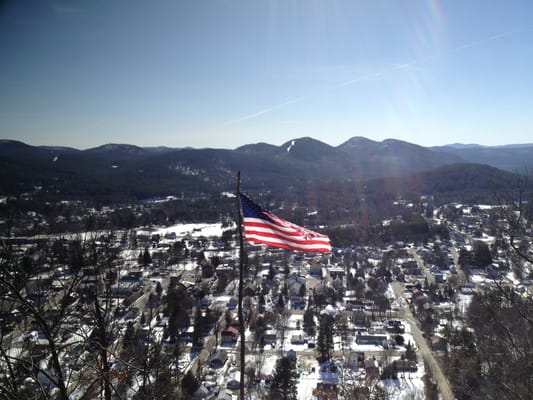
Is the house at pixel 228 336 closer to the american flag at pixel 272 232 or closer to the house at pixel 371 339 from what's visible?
the house at pixel 371 339

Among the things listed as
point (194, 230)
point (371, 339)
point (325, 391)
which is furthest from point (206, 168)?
point (325, 391)

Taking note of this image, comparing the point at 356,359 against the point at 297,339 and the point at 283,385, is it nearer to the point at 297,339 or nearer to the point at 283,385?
the point at 297,339

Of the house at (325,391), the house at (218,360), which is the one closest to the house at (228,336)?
the house at (218,360)

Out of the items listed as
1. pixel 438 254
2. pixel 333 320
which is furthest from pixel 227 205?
pixel 333 320

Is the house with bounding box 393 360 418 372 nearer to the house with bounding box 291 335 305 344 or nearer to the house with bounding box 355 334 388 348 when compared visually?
the house with bounding box 355 334 388 348

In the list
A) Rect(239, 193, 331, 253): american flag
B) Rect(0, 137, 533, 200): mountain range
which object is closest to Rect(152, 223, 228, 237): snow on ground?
Rect(0, 137, 533, 200): mountain range

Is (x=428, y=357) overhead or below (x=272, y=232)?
below

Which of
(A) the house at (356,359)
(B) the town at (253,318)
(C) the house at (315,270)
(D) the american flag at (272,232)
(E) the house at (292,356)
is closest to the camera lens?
(B) the town at (253,318)
